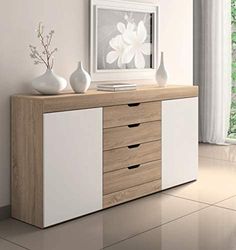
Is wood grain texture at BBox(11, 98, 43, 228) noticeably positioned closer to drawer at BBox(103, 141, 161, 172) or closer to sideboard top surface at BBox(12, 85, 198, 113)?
sideboard top surface at BBox(12, 85, 198, 113)

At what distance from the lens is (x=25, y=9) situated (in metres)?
3.58

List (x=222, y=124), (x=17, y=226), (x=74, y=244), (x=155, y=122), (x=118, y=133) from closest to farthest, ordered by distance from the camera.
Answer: (x=74, y=244), (x=17, y=226), (x=118, y=133), (x=155, y=122), (x=222, y=124)

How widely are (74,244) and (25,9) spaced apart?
157cm

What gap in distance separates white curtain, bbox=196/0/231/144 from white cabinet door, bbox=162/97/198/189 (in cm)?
180

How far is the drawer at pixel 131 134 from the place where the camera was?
3766 mm

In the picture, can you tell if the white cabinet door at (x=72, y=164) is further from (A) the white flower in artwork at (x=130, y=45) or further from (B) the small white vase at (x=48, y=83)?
(A) the white flower in artwork at (x=130, y=45)

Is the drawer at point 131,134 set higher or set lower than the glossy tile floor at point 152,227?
higher

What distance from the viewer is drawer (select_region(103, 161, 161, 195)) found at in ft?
12.5

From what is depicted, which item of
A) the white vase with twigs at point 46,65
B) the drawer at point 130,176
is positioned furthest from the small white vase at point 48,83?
Result: the drawer at point 130,176

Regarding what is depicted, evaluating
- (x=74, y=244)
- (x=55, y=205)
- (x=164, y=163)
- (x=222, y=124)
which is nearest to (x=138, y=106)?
(x=164, y=163)

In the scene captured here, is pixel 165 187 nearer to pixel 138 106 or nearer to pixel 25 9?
pixel 138 106

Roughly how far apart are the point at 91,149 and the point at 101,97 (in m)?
0.36

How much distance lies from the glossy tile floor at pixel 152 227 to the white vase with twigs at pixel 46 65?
35.0 inches

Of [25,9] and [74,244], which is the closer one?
[74,244]
